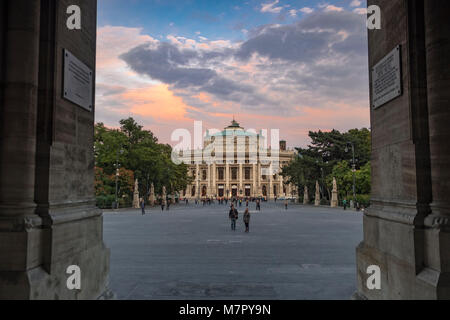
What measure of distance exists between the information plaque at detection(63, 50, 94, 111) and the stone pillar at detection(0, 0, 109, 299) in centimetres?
11

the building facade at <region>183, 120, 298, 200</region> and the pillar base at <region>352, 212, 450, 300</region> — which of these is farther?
the building facade at <region>183, 120, 298, 200</region>

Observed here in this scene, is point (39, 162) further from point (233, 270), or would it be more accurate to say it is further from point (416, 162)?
point (233, 270)

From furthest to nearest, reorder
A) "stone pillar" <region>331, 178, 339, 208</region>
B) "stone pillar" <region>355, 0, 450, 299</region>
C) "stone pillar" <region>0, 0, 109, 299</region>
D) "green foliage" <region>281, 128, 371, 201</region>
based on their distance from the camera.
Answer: "green foliage" <region>281, 128, 371, 201</region> → "stone pillar" <region>331, 178, 339, 208</region> → "stone pillar" <region>355, 0, 450, 299</region> → "stone pillar" <region>0, 0, 109, 299</region>

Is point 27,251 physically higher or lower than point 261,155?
lower

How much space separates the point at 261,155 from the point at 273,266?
13210cm

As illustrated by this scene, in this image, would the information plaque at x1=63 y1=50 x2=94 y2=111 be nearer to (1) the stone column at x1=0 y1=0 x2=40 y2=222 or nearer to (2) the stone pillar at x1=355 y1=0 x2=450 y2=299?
(1) the stone column at x1=0 y1=0 x2=40 y2=222

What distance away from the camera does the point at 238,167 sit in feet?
472

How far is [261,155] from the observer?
141m

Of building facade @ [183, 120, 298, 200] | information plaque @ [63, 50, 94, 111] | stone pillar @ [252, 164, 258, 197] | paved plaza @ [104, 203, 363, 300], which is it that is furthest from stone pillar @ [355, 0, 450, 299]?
stone pillar @ [252, 164, 258, 197]

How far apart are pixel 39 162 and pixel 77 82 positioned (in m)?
1.50

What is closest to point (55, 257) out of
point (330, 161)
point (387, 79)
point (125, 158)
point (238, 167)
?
point (387, 79)

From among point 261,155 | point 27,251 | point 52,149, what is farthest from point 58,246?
point 261,155

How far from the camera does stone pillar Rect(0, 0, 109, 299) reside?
4530 mm
